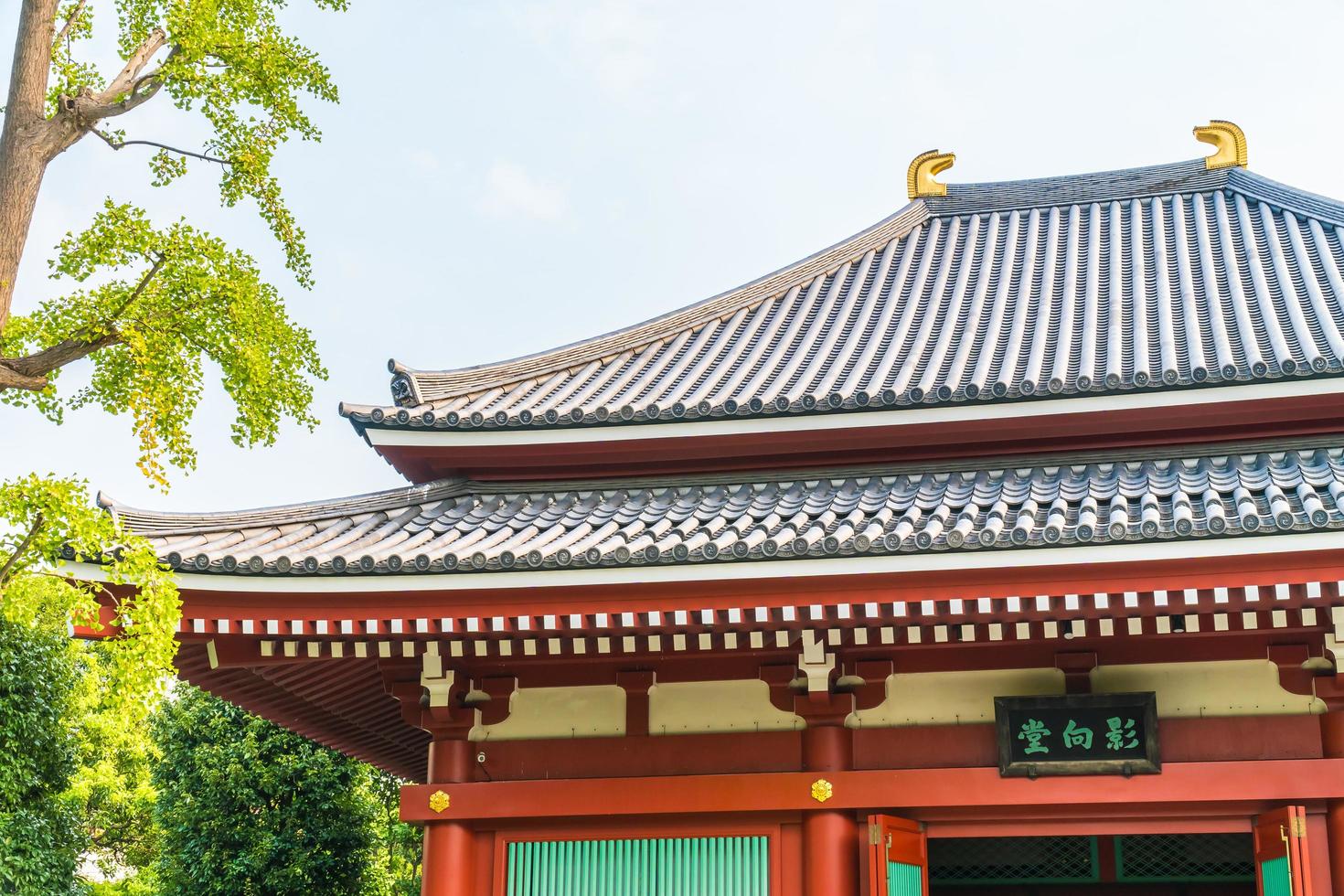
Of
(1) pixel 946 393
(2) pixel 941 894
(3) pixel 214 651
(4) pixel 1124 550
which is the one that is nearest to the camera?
(4) pixel 1124 550

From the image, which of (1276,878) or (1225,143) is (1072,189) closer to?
(1225,143)

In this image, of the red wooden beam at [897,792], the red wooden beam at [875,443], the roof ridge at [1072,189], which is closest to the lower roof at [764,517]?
the red wooden beam at [875,443]

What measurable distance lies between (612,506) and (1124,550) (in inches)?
134

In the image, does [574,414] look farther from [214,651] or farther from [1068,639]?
[1068,639]

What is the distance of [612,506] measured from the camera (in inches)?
334

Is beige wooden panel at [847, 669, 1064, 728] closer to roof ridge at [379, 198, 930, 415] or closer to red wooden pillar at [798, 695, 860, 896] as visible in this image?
red wooden pillar at [798, 695, 860, 896]

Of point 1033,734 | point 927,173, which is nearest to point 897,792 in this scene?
point 1033,734

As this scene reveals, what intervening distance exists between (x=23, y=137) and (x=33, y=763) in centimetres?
1274

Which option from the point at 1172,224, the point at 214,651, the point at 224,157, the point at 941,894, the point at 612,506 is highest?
the point at 1172,224

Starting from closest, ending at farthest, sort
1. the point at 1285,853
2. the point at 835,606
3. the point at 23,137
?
1. the point at 835,606
2. the point at 1285,853
3. the point at 23,137

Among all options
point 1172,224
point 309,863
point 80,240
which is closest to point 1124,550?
point 80,240

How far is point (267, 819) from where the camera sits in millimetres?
18844

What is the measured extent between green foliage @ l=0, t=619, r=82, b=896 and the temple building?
8871 millimetres

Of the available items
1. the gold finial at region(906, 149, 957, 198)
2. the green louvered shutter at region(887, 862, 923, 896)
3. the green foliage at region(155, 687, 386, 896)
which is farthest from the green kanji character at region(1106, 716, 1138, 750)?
the green foliage at region(155, 687, 386, 896)
